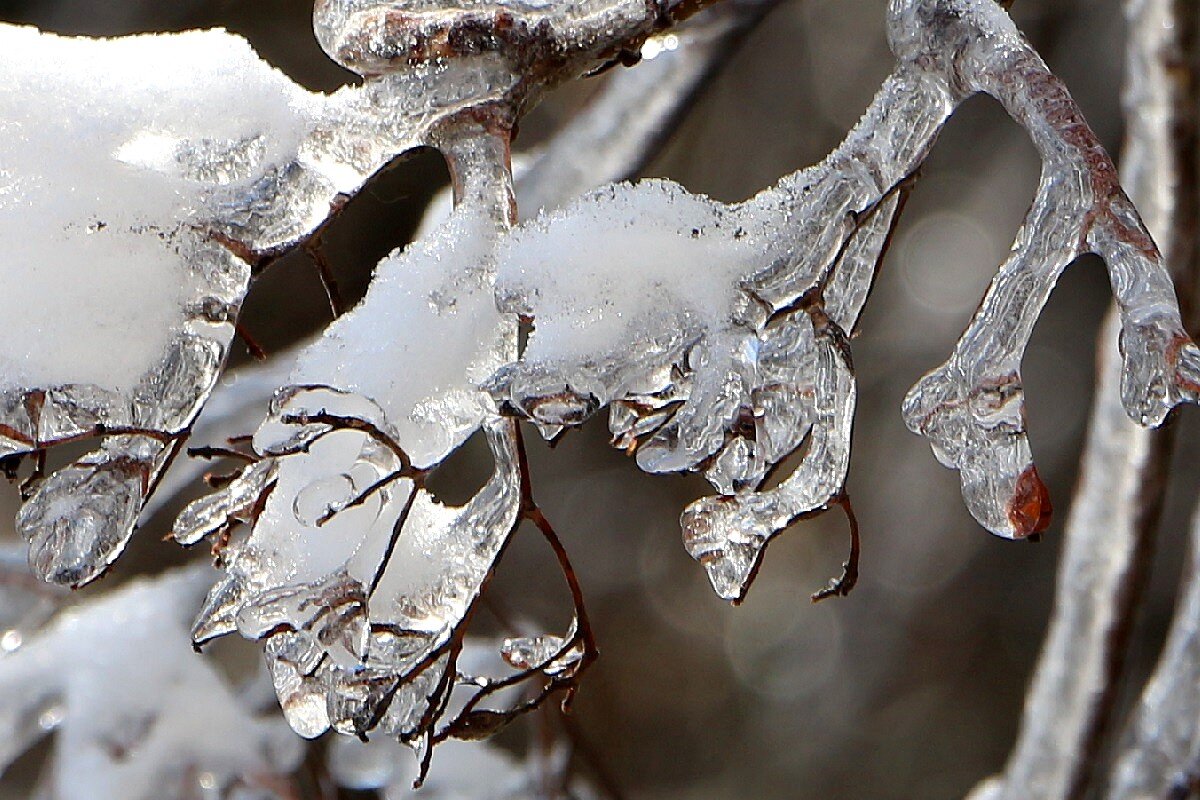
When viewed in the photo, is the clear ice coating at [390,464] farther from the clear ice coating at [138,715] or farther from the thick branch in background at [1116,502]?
the clear ice coating at [138,715]

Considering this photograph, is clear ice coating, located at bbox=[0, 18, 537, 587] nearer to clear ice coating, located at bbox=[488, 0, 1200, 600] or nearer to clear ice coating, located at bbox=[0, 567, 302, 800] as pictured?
clear ice coating, located at bbox=[488, 0, 1200, 600]

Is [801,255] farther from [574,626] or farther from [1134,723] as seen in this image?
[1134,723]

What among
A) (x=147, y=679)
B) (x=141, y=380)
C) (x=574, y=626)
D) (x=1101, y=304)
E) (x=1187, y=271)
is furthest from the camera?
(x=1101, y=304)

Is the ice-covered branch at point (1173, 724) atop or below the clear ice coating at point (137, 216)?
below

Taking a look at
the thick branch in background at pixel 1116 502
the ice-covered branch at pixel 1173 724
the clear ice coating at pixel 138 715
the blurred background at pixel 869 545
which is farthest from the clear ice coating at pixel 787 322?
the blurred background at pixel 869 545

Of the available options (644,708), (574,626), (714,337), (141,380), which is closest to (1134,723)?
(574,626)

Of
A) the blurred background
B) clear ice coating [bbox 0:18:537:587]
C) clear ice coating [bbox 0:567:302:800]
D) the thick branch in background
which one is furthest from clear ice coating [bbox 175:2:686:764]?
the blurred background
